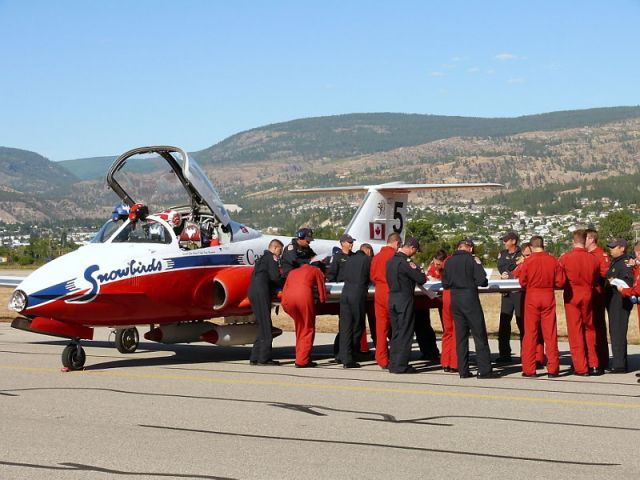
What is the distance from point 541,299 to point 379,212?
8.09 m

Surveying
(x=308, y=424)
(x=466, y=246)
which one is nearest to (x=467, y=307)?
(x=466, y=246)

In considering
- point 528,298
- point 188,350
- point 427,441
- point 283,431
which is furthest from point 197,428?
point 188,350

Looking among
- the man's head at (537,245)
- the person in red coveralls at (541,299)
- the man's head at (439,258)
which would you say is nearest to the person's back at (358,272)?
the man's head at (439,258)

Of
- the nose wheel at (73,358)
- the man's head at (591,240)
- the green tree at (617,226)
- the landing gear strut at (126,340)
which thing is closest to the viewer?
the man's head at (591,240)

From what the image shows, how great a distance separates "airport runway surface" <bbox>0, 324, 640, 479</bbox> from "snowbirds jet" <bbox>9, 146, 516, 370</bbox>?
88cm

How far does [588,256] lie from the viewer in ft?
47.8

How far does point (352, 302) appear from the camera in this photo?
630 inches

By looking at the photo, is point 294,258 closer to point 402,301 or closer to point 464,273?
point 402,301

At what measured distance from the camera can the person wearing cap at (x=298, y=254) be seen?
16.8 m

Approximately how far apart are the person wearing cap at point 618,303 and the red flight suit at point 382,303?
3.21 metres

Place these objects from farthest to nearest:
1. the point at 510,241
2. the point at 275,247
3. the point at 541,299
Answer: the point at 510,241 → the point at 275,247 → the point at 541,299

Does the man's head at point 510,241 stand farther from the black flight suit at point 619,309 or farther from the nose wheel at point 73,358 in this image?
the nose wheel at point 73,358

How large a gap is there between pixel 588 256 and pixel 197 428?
6816mm

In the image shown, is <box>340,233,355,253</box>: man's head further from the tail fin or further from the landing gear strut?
the tail fin
